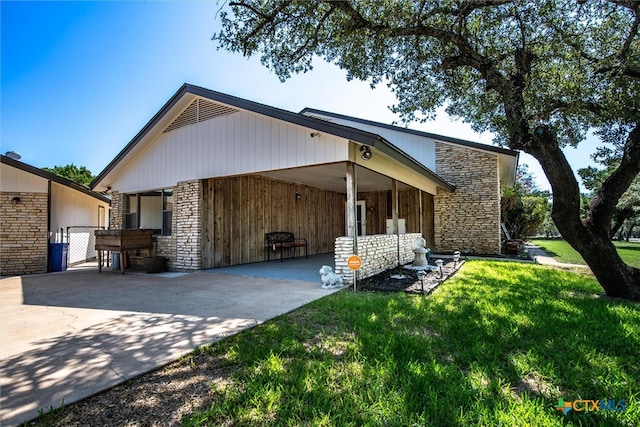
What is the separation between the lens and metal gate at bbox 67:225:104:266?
10789mm

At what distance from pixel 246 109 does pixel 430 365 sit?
6317mm

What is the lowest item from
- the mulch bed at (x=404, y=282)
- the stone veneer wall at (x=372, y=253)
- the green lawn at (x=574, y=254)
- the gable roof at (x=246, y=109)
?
the green lawn at (x=574, y=254)

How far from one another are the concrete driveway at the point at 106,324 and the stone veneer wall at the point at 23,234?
2.18 m

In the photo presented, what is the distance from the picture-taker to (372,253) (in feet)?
22.6

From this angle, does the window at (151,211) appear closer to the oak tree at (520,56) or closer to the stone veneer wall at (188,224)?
the stone veneer wall at (188,224)

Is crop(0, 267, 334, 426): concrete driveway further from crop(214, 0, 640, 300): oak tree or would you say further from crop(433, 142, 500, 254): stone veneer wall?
crop(433, 142, 500, 254): stone veneer wall

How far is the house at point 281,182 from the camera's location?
6.41 m

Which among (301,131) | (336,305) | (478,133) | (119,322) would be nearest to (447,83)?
(478,133)

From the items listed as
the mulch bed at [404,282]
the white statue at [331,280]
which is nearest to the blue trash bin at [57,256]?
the white statue at [331,280]

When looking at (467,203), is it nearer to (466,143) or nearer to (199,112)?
(466,143)

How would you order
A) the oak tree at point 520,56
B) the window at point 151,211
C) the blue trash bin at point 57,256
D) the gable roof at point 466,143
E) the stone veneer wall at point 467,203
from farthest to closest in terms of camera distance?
the stone veneer wall at point 467,203, the gable roof at point 466,143, the window at point 151,211, the blue trash bin at point 57,256, the oak tree at point 520,56

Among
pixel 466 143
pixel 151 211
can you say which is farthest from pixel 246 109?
pixel 466 143

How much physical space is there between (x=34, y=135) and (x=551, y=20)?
1968 centimetres

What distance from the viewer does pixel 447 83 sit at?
717cm
